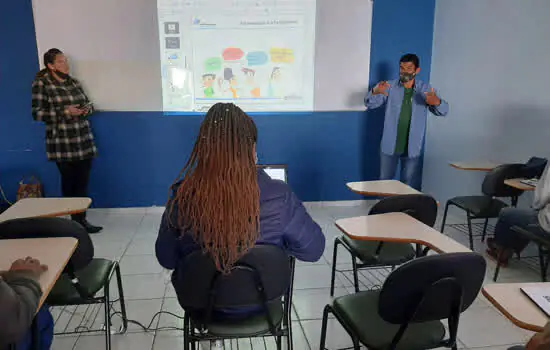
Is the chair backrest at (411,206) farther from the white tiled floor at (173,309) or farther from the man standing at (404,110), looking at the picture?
the man standing at (404,110)

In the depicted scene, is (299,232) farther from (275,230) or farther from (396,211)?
(396,211)

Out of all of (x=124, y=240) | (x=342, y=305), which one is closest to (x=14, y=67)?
(x=124, y=240)

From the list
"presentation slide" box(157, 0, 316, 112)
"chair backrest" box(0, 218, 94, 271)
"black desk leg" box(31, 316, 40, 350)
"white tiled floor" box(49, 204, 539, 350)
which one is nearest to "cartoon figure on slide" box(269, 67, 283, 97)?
"presentation slide" box(157, 0, 316, 112)

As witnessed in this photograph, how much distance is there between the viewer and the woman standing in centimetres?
349

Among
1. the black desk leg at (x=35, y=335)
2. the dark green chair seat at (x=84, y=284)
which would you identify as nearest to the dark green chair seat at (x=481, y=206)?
the dark green chair seat at (x=84, y=284)

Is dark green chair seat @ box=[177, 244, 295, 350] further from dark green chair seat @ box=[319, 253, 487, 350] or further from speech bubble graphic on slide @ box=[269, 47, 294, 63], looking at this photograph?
speech bubble graphic on slide @ box=[269, 47, 294, 63]

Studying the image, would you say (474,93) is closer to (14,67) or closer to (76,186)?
(76,186)

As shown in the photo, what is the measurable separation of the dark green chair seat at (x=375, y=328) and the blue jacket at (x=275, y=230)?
1.05 feet

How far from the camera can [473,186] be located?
3.95 metres

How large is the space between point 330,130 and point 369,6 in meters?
1.32

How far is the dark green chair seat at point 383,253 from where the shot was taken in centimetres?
227

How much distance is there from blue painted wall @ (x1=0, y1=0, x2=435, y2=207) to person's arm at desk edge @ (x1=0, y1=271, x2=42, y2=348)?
305cm

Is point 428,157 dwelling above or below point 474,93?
below

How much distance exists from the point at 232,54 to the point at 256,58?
9.6 inches
